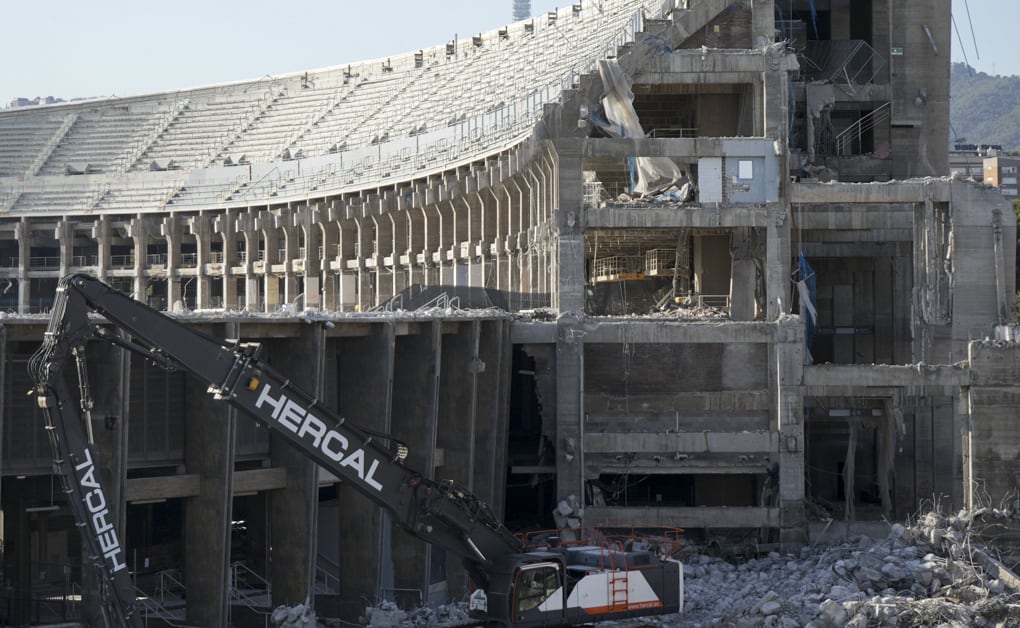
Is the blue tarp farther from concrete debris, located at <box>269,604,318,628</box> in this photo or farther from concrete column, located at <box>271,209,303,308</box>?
concrete column, located at <box>271,209,303,308</box>

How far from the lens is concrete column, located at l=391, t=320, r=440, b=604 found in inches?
1374

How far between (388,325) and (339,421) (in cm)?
891

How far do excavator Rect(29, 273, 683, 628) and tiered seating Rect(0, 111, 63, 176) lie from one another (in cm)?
6316

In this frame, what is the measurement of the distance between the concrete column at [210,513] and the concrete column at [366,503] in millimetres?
4295

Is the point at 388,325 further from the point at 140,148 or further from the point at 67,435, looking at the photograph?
the point at 140,148

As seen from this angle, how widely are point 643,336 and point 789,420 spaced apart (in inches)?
177

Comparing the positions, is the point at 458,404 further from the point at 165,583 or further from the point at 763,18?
the point at 763,18

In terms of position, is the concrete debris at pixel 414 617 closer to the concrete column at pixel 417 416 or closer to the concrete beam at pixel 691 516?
the concrete column at pixel 417 416

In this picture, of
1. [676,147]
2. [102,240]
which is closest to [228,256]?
[102,240]

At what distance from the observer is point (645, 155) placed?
4053 cm

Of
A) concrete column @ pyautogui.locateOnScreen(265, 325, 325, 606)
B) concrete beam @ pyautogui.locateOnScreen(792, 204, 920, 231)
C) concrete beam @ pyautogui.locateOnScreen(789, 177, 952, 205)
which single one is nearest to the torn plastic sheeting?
concrete beam @ pyautogui.locateOnScreen(789, 177, 952, 205)

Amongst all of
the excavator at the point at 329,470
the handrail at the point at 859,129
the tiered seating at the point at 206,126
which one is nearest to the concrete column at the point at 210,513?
the excavator at the point at 329,470

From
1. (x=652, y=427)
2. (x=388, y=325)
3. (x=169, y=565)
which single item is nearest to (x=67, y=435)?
(x=388, y=325)

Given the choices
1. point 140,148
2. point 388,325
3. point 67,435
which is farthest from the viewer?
point 140,148
